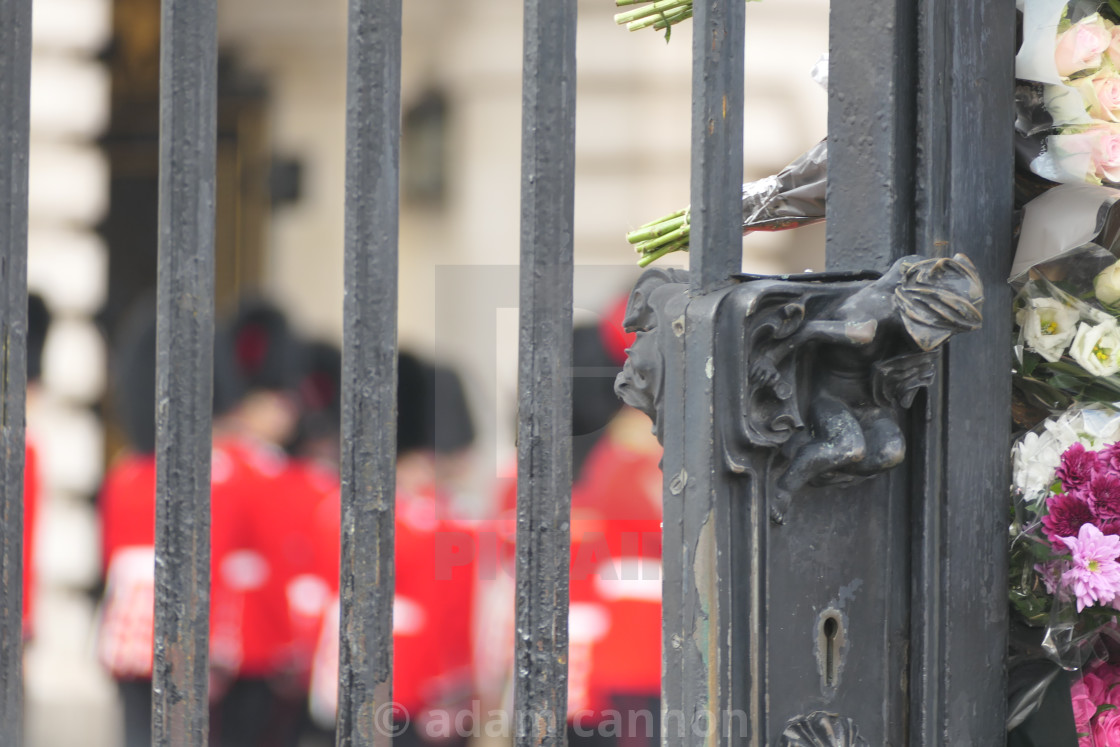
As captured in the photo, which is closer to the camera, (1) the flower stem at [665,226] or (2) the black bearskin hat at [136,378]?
(1) the flower stem at [665,226]

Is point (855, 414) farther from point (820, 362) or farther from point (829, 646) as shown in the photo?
point (829, 646)

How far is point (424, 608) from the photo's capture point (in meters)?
3.33

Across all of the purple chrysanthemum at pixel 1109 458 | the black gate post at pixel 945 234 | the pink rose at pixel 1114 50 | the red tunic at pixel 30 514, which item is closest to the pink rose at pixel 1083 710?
the black gate post at pixel 945 234

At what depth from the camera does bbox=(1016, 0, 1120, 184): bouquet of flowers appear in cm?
95

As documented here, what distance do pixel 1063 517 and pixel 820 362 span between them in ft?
0.90

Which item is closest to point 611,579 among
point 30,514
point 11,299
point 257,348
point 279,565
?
point 279,565

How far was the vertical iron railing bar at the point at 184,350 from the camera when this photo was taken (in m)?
0.79

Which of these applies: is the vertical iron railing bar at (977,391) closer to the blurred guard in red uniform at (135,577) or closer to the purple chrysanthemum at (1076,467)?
the purple chrysanthemum at (1076,467)

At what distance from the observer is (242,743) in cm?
374

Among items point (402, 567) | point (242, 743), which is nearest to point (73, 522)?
point (242, 743)

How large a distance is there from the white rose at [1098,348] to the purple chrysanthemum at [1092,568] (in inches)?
5.6

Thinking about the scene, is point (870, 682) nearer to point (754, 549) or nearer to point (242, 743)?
point (754, 549)

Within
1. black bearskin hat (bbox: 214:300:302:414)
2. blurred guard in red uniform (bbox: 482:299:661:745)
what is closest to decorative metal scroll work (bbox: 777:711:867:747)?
blurred guard in red uniform (bbox: 482:299:661:745)

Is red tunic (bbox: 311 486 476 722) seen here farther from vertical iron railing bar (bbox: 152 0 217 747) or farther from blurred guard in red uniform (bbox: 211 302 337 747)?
vertical iron railing bar (bbox: 152 0 217 747)
